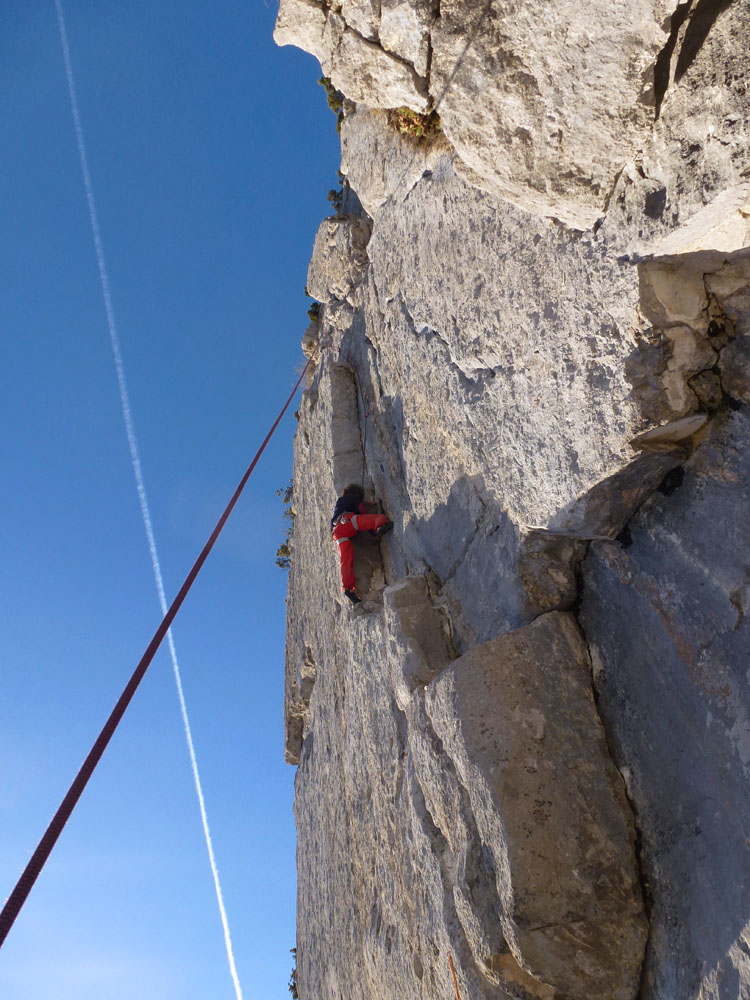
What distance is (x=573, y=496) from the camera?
3.19 m

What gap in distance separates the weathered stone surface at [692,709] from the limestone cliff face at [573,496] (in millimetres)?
12

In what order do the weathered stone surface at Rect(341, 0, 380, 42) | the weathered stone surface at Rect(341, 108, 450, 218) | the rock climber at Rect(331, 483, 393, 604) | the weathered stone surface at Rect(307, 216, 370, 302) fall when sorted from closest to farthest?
1. the weathered stone surface at Rect(341, 0, 380, 42)
2. the weathered stone surface at Rect(341, 108, 450, 218)
3. the rock climber at Rect(331, 483, 393, 604)
4. the weathered stone surface at Rect(307, 216, 370, 302)

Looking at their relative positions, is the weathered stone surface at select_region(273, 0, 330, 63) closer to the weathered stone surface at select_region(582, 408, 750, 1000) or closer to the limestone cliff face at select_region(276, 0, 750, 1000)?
the limestone cliff face at select_region(276, 0, 750, 1000)

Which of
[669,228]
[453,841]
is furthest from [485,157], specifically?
[453,841]

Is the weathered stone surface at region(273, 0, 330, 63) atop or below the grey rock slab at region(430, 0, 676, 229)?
atop

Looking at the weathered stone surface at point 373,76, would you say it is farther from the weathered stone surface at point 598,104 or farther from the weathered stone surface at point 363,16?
the weathered stone surface at point 598,104

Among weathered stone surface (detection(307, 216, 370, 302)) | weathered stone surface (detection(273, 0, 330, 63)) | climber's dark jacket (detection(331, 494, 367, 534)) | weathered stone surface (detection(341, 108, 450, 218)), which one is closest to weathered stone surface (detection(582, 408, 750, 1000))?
weathered stone surface (detection(341, 108, 450, 218))

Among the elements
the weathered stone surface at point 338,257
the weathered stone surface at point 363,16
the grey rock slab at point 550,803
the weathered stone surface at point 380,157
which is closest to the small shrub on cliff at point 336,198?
the weathered stone surface at point 338,257

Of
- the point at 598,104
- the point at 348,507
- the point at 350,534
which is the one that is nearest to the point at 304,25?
the point at 598,104

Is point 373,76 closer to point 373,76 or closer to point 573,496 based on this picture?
point 373,76

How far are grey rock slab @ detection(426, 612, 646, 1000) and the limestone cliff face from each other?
0.04ft

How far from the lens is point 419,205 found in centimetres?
474

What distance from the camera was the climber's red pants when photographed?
655 cm

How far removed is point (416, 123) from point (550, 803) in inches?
172
